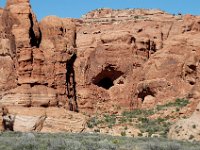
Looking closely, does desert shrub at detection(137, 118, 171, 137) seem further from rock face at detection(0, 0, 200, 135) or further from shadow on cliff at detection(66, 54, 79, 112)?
shadow on cliff at detection(66, 54, 79, 112)

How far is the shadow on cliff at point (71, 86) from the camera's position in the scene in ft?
149

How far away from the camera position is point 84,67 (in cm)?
4750

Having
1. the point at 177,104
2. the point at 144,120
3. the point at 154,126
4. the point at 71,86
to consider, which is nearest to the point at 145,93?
the point at 177,104

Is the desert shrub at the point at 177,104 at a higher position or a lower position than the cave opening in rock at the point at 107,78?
lower

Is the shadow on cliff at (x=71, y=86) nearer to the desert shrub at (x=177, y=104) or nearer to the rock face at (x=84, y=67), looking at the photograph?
the rock face at (x=84, y=67)

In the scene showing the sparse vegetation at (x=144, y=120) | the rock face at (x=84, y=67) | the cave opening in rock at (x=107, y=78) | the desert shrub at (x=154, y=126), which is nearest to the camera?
the desert shrub at (x=154, y=126)

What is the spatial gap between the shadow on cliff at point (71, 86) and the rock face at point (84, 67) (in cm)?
10

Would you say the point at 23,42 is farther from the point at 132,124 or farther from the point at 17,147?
the point at 17,147

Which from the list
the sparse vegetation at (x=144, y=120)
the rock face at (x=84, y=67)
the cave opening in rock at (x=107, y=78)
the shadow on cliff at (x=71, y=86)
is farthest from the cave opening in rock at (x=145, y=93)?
the shadow on cliff at (x=71, y=86)

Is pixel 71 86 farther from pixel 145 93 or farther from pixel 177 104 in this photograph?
pixel 177 104

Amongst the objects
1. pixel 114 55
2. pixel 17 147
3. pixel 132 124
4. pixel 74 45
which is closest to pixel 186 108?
pixel 132 124

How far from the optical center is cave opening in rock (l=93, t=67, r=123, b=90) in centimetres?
4834

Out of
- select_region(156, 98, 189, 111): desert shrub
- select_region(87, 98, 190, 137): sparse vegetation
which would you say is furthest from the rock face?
select_region(87, 98, 190, 137): sparse vegetation

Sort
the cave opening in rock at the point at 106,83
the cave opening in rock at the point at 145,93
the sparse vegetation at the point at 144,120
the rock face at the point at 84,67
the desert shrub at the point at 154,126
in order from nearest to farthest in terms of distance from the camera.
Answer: the desert shrub at the point at 154,126 → the sparse vegetation at the point at 144,120 → the rock face at the point at 84,67 → the cave opening in rock at the point at 145,93 → the cave opening in rock at the point at 106,83
